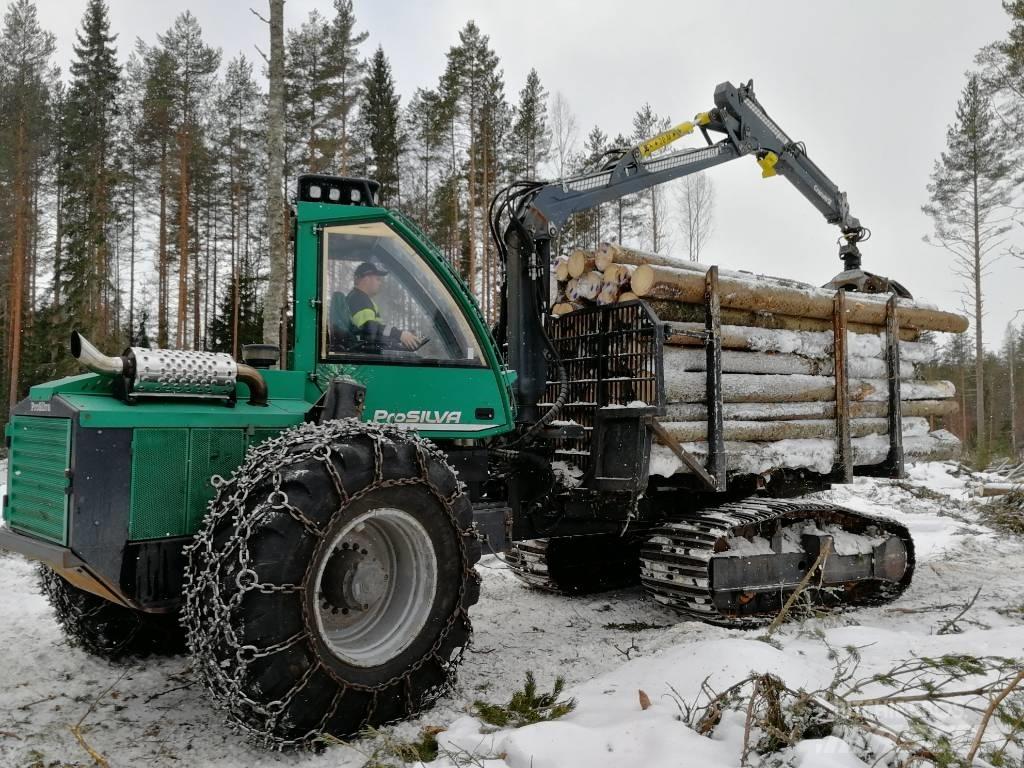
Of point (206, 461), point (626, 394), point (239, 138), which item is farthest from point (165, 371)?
point (239, 138)

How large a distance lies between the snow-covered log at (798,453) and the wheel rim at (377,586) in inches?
81.8

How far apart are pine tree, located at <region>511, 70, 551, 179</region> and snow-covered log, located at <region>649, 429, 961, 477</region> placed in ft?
63.0

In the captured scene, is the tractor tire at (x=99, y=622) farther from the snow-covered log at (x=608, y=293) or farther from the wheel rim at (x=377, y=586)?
the snow-covered log at (x=608, y=293)

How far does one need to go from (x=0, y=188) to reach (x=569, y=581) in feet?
74.4

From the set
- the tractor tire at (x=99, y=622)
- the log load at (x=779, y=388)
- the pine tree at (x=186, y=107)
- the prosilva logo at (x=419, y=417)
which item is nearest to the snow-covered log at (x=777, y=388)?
the log load at (x=779, y=388)

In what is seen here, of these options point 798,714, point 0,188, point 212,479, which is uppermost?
point 0,188

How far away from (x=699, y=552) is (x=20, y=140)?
24.1 meters

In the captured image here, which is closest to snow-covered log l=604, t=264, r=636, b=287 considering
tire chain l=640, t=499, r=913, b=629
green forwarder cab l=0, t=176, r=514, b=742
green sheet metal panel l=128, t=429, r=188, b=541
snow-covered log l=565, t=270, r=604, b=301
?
snow-covered log l=565, t=270, r=604, b=301

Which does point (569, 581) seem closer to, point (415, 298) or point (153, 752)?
point (415, 298)

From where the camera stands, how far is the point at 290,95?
74.7ft

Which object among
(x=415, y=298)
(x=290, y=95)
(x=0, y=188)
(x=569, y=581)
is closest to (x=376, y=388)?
(x=415, y=298)

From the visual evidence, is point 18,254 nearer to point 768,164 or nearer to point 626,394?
point 768,164

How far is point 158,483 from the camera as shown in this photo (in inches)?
139

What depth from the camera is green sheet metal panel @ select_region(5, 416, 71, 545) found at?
341 cm
